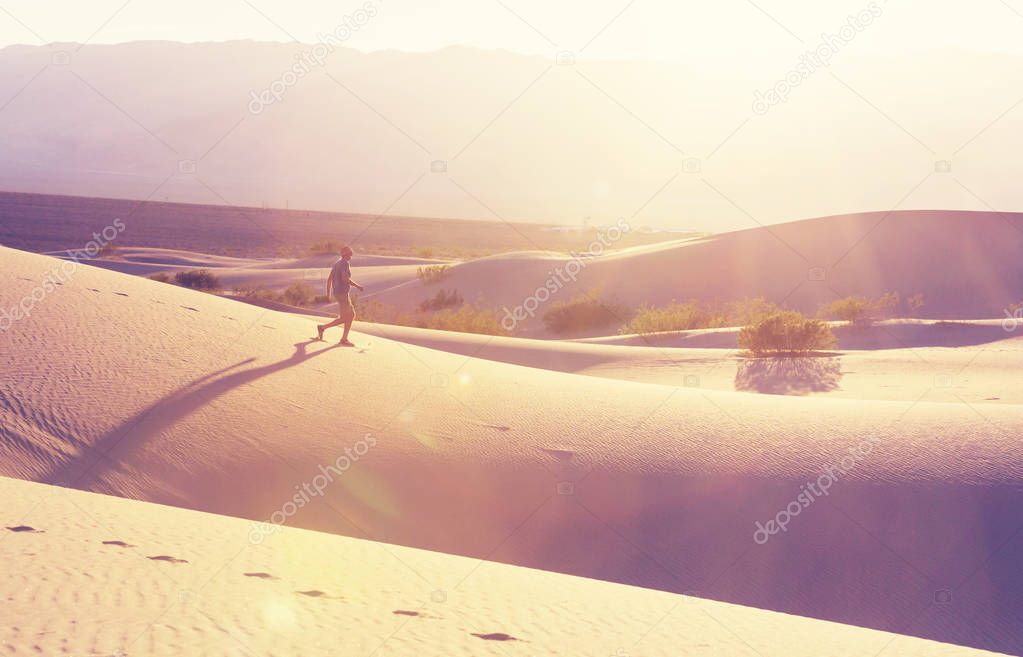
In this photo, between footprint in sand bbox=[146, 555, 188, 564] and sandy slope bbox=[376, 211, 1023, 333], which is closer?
footprint in sand bbox=[146, 555, 188, 564]

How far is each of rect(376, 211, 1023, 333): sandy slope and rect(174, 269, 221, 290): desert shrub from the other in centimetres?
678

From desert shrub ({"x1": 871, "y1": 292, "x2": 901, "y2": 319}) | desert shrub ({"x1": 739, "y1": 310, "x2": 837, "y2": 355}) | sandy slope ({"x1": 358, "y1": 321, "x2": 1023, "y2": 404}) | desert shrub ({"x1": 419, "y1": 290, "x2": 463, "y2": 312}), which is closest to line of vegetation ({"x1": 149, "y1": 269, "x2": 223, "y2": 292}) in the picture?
Answer: desert shrub ({"x1": 419, "y1": 290, "x2": 463, "y2": 312})

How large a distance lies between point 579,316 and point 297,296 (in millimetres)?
10529

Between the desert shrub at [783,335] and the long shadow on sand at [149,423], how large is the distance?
11.0m

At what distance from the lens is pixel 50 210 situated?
244ft

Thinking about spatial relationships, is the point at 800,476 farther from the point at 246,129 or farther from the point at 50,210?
the point at 246,129

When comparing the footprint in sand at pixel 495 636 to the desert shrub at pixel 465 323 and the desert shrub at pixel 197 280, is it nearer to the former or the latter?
the desert shrub at pixel 465 323

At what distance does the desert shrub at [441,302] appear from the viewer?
101ft

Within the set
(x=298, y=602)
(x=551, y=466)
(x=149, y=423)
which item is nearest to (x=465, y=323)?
(x=551, y=466)

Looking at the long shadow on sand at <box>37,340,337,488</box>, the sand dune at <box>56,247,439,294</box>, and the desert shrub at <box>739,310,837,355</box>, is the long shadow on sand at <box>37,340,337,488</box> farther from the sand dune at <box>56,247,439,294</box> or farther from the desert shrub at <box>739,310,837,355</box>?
the sand dune at <box>56,247,439,294</box>

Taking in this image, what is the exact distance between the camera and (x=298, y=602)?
4.93 meters

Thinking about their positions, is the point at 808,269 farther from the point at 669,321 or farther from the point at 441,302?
the point at 441,302

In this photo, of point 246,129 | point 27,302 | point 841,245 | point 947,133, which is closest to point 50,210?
point 841,245

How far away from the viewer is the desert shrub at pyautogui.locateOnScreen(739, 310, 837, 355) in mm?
18250
